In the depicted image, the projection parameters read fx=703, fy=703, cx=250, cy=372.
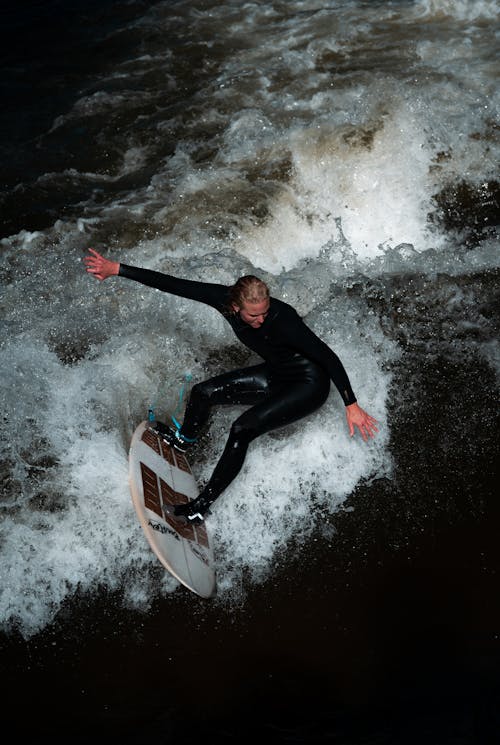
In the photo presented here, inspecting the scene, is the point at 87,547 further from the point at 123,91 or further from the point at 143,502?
the point at 123,91

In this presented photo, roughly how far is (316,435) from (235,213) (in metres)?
2.63

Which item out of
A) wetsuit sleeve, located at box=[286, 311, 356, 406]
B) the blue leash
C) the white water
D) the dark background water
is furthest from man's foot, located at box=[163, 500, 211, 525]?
wetsuit sleeve, located at box=[286, 311, 356, 406]

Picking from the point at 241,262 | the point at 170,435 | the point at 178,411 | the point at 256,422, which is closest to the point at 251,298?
the point at 256,422

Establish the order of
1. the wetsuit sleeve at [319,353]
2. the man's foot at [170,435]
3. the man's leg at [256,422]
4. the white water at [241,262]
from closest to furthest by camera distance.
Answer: the wetsuit sleeve at [319,353] < the man's leg at [256,422] < the white water at [241,262] < the man's foot at [170,435]

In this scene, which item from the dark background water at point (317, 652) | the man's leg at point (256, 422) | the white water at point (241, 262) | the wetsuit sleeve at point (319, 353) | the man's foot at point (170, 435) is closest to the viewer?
the dark background water at point (317, 652)

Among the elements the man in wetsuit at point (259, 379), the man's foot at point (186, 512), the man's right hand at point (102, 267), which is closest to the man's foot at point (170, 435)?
the man in wetsuit at point (259, 379)

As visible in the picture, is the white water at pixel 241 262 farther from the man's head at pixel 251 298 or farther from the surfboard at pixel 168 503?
the man's head at pixel 251 298

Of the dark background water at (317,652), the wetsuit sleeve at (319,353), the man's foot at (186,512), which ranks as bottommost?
the dark background water at (317,652)

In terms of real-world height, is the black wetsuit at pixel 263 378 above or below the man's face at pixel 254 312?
below

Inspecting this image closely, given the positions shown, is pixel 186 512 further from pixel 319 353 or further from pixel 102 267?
pixel 102 267

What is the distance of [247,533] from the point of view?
450 cm

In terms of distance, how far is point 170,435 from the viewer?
4777mm

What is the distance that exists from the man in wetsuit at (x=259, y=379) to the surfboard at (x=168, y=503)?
0.41 ft

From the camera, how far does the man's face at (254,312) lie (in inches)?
152
